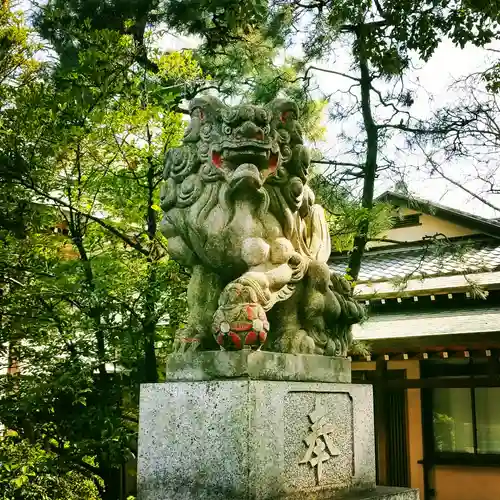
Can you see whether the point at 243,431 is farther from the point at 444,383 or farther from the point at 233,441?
the point at 444,383

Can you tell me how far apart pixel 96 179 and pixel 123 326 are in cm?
180

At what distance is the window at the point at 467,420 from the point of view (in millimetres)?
11625

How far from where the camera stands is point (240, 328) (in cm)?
329

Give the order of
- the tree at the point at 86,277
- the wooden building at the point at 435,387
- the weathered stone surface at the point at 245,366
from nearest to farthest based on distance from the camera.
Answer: the weathered stone surface at the point at 245,366, the tree at the point at 86,277, the wooden building at the point at 435,387

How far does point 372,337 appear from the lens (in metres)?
10.9

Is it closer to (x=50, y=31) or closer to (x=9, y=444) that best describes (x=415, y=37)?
(x=50, y=31)

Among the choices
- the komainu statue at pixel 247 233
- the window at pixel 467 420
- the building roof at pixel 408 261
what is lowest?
the window at pixel 467 420

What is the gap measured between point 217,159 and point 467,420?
33.1ft

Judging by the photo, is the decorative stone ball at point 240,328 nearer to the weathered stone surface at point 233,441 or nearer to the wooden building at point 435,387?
the weathered stone surface at point 233,441

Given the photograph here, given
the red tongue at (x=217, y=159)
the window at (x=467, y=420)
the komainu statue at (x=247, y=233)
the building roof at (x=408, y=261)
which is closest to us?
the komainu statue at (x=247, y=233)

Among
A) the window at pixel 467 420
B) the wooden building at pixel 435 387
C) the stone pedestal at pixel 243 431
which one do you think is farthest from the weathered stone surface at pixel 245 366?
the window at pixel 467 420

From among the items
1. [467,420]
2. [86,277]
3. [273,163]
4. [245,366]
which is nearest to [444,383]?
[467,420]

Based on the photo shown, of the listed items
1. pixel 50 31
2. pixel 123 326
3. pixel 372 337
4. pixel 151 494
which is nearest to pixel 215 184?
pixel 151 494

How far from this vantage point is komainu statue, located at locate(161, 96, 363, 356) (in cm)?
350
